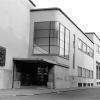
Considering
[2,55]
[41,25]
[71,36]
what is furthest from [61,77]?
[2,55]

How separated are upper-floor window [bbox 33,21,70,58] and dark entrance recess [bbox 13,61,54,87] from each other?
2.43 meters

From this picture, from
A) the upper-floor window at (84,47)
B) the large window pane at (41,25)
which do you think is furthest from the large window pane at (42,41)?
the upper-floor window at (84,47)

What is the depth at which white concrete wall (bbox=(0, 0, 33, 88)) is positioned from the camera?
31047 millimetres

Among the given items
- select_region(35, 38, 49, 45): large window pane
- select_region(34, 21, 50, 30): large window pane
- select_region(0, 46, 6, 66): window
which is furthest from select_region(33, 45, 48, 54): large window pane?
select_region(0, 46, 6, 66): window

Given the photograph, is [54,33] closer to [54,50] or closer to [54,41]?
[54,41]

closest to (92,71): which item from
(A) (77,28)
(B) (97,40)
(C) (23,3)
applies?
(B) (97,40)

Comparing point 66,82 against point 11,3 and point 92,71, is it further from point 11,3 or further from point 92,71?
point 92,71

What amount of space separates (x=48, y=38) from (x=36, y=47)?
7.64 feet

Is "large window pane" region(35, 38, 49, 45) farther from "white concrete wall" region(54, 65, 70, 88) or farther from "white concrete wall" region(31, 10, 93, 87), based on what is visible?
"white concrete wall" region(54, 65, 70, 88)

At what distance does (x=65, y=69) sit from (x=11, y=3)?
49.8 ft

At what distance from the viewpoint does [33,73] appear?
133 feet

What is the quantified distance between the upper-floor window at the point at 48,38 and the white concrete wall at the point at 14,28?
1.73 metres

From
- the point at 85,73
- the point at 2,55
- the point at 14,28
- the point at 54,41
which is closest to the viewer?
the point at 2,55

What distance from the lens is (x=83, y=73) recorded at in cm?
6031
